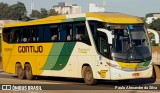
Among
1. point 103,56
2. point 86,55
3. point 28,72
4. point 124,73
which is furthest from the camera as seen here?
point 28,72

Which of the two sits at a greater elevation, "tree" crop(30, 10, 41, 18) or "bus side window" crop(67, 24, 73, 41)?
"tree" crop(30, 10, 41, 18)

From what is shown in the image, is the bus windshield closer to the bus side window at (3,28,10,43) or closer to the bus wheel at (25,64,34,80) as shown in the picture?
the bus wheel at (25,64,34,80)

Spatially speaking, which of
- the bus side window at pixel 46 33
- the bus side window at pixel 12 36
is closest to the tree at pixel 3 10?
the bus side window at pixel 12 36

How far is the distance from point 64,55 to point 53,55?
46.4 inches

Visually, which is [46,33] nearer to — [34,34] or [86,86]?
[34,34]

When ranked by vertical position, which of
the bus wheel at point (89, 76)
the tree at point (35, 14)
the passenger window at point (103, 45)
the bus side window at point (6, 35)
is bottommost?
the bus wheel at point (89, 76)

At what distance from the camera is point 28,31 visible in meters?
28.1

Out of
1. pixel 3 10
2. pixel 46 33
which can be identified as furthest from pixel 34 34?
pixel 3 10

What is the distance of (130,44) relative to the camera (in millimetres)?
21609

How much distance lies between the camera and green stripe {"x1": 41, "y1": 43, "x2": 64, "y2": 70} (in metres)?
25.0

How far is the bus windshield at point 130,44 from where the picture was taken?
21484 mm

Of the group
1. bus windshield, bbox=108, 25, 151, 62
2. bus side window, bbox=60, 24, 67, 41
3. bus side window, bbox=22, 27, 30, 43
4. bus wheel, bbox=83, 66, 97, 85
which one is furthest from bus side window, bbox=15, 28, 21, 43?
bus windshield, bbox=108, 25, 151, 62

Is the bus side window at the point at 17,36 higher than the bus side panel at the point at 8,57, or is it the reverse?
the bus side window at the point at 17,36

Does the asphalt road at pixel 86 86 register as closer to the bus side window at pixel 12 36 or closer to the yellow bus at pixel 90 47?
the yellow bus at pixel 90 47
